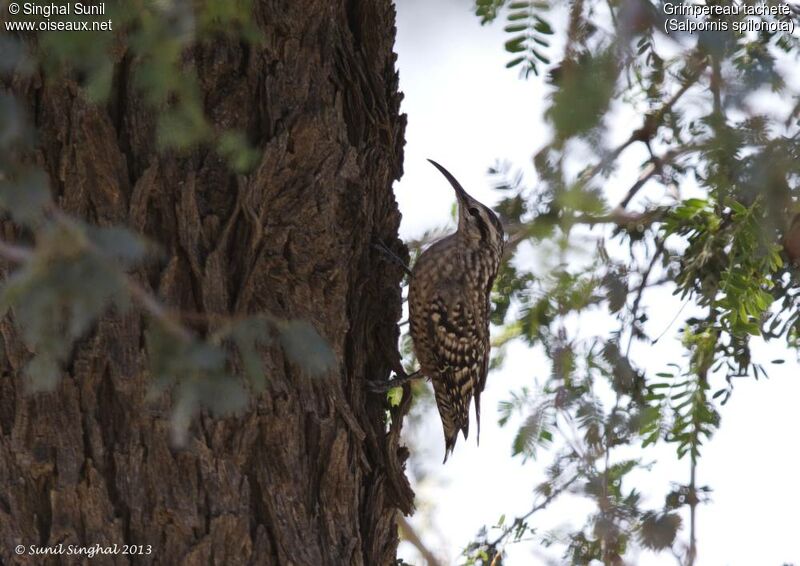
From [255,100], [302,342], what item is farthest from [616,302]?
[302,342]

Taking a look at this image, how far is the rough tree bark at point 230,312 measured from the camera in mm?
2449

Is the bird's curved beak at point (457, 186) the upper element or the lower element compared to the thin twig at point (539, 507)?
upper

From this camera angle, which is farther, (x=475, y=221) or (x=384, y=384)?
(x=475, y=221)

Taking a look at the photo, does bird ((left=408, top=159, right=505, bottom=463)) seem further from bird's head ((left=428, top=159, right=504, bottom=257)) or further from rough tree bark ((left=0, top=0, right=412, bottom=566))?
rough tree bark ((left=0, top=0, right=412, bottom=566))

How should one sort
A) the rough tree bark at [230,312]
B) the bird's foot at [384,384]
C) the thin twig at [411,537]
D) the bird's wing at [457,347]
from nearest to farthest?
the rough tree bark at [230,312], the bird's foot at [384,384], the thin twig at [411,537], the bird's wing at [457,347]

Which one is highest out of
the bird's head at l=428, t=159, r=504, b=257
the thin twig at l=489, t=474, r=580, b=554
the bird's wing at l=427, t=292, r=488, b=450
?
the bird's head at l=428, t=159, r=504, b=257

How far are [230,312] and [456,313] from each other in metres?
1.66

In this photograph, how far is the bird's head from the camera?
4219 mm

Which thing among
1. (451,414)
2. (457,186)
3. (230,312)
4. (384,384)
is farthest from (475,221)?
(230,312)

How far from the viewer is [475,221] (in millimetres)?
4336

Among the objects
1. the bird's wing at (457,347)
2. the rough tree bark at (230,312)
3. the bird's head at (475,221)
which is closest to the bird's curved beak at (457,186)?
the bird's head at (475,221)

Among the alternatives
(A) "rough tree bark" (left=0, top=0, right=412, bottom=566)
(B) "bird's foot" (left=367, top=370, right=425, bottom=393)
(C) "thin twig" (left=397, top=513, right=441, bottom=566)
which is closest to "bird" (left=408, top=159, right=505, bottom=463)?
(C) "thin twig" (left=397, top=513, right=441, bottom=566)

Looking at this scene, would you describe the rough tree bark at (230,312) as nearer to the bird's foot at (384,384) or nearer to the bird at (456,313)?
the bird's foot at (384,384)

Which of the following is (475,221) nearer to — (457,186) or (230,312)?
(457,186)
